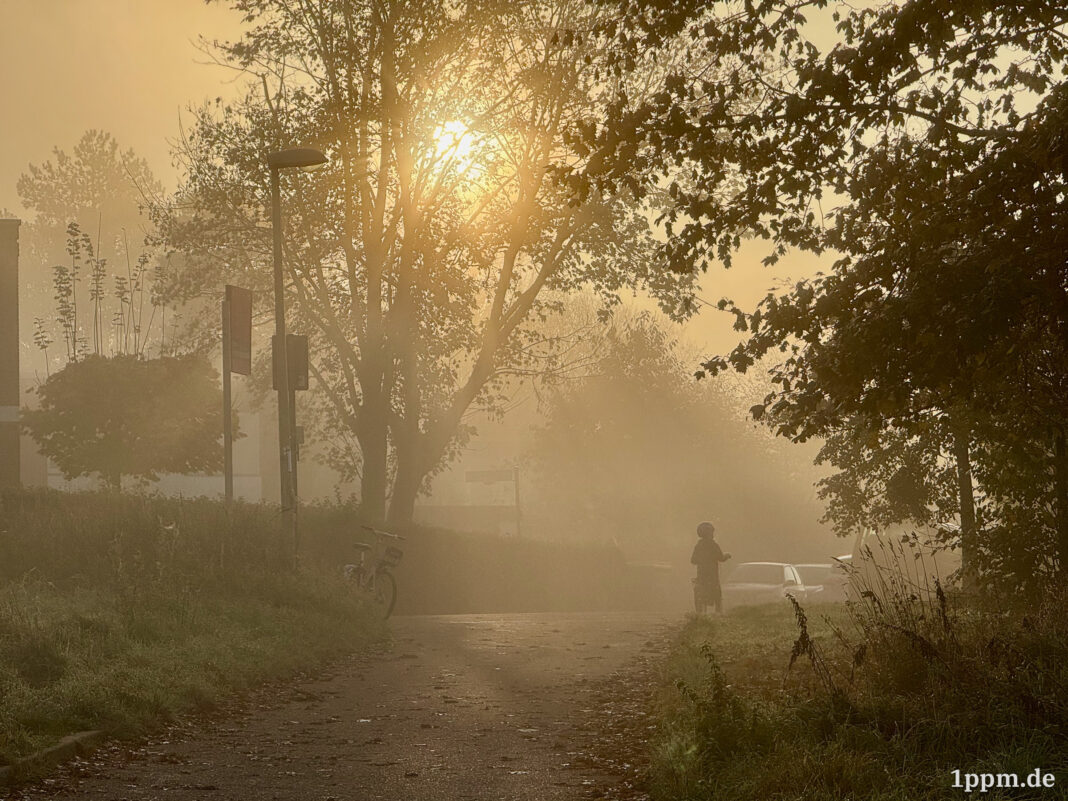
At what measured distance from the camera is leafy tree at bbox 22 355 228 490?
105ft

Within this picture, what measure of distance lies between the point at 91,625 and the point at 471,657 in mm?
4548

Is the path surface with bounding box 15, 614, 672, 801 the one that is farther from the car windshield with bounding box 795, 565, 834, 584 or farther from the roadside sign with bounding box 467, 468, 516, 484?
the roadside sign with bounding box 467, 468, 516, 484

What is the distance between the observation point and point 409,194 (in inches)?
1086

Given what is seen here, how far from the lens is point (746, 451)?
5516 centimetres

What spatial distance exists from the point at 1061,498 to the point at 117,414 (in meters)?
26.0

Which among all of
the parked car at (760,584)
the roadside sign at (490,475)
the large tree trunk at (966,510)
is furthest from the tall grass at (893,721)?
the roadside sign at (490,475)

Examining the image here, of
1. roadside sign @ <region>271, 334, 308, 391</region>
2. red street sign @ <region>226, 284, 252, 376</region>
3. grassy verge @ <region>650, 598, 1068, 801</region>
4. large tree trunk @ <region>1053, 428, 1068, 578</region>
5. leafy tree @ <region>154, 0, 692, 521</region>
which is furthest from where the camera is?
leafy tree @ <region>154, 0, 692, 521</region>

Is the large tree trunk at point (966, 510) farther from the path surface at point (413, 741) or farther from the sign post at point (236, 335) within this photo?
the sign post at point (236, 335)

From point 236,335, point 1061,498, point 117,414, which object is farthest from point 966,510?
point 117,414

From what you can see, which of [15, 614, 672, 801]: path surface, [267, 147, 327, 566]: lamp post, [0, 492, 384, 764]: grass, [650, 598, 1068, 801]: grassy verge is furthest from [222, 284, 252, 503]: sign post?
[650, 598, 1068, 801]: grassy verge

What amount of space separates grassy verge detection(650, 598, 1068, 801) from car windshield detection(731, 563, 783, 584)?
61.5 ft

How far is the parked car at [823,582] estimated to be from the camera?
3073cm

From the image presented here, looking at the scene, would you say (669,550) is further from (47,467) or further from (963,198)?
(963,198)

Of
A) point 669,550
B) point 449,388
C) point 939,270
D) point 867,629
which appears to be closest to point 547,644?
point 867,629
